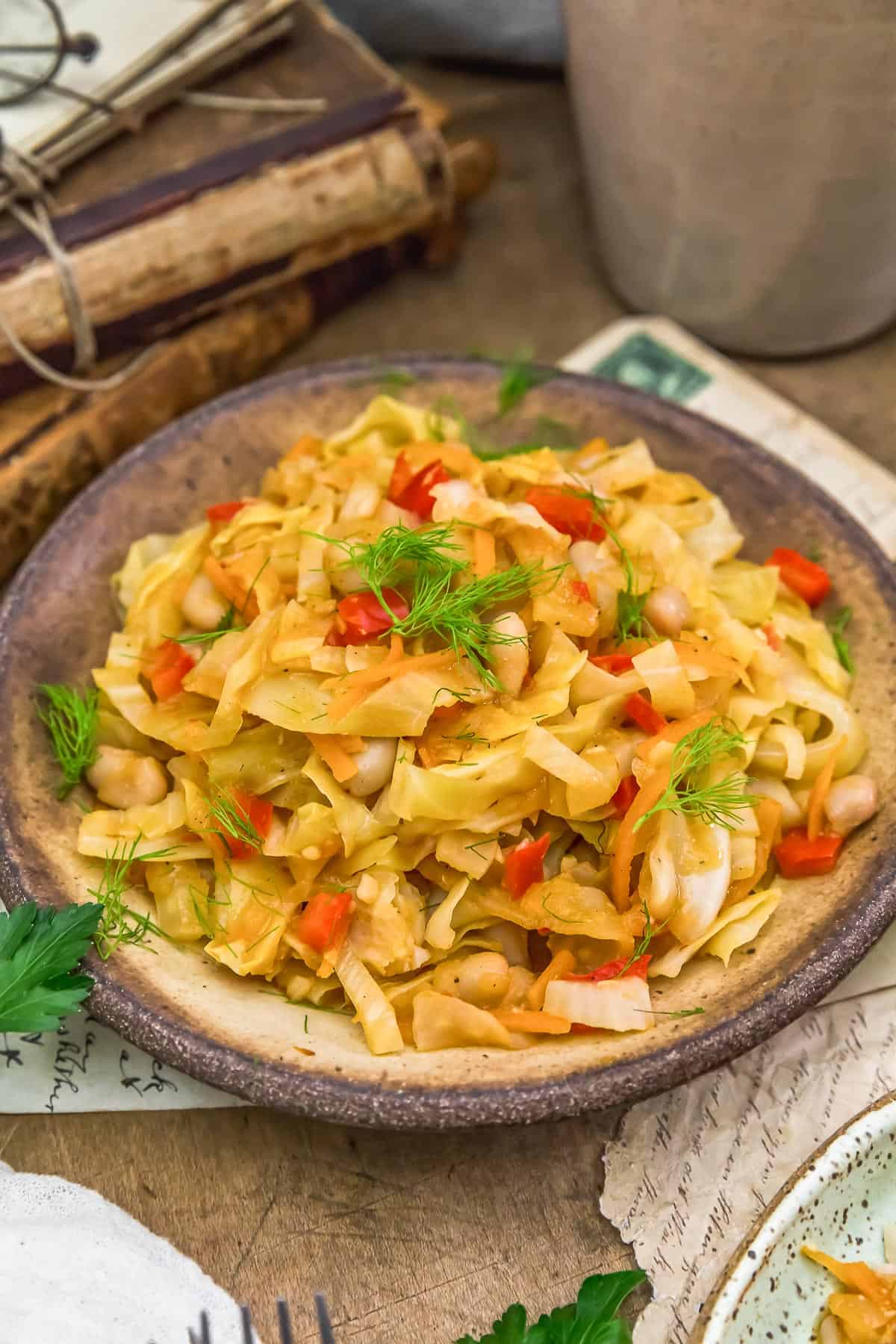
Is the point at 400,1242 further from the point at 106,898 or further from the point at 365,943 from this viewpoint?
the point at 106,898

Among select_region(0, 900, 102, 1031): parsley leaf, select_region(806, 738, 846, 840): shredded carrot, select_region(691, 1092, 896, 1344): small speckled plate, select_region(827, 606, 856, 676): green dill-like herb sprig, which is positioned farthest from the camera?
select_region(827, 606, 856, 676): green dill-like herb sprig

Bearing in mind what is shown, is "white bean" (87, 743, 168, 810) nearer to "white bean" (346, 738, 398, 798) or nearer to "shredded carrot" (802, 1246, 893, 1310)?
"white bean" (346, 738, 398, 798)

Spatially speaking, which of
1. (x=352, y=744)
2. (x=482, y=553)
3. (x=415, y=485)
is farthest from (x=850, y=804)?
(x=415, y=485)

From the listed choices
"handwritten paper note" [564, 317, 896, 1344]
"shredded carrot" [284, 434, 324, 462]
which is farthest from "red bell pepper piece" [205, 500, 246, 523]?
"handwritten paper note" [564, 317, 896, 1344]

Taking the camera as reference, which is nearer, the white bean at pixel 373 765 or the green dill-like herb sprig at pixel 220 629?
the white bean at pixel 373 765

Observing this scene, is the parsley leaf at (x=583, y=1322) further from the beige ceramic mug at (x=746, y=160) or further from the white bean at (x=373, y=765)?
the beige ceramic mug at (x=746, y=160)

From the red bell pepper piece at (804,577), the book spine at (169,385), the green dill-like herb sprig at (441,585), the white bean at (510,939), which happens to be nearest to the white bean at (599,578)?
the green dill-like herb sprig at (441,585)

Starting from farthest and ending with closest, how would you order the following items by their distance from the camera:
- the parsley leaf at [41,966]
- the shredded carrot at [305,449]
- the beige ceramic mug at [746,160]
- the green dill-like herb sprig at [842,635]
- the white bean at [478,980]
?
the beige ceramic mug at [746,160] → the shredded carrot at [305,449] → the green dill-like herb sprig at [842,635] → the white bean at [478,980] → the parsley leaf at [41,966]

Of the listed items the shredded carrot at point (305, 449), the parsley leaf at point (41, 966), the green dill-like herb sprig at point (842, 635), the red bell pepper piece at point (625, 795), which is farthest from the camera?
the shredded carrot at point (305, 449)
